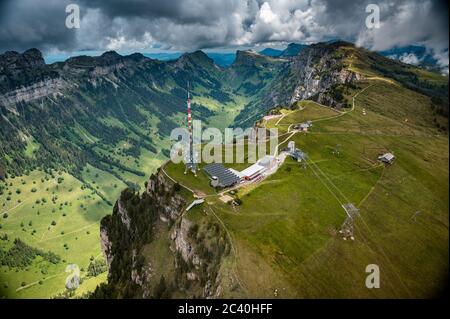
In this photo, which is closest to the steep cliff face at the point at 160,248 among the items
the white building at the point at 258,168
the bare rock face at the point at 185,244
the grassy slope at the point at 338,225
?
the bare rock face at the point at 185,244

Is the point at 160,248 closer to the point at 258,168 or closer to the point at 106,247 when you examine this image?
the point at 258,168

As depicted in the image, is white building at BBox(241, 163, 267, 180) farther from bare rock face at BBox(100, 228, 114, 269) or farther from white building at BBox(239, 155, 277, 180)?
bare rock face at BBox(100, 228, 114, 269)

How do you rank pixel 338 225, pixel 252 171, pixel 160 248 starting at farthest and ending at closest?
pixel 252 171, pixel 160 248, pixel 338 225

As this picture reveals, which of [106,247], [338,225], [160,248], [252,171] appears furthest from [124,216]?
[338,225]

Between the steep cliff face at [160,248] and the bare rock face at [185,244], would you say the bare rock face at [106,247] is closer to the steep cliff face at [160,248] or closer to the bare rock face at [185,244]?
the steep cliff face at [160,248]

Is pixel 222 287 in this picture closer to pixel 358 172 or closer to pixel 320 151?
pixel 358 172

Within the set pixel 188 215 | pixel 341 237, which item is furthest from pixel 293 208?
pixel 188 215

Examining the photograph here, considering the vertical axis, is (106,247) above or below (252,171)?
below
